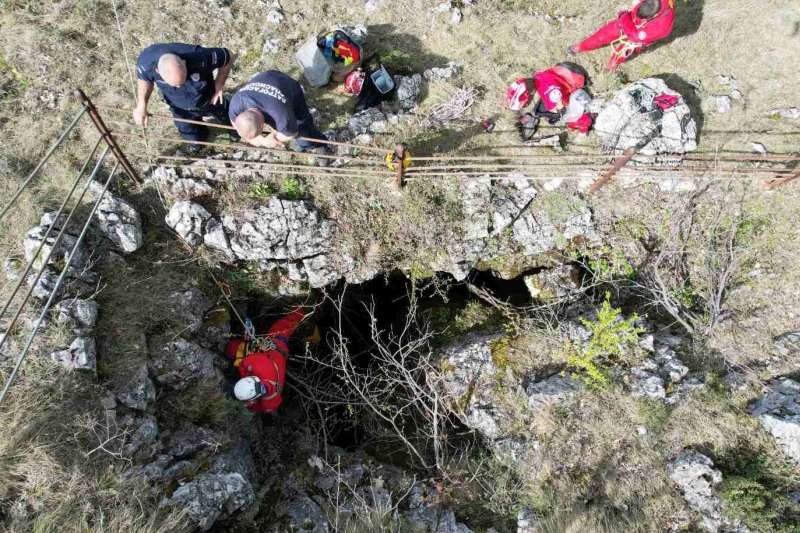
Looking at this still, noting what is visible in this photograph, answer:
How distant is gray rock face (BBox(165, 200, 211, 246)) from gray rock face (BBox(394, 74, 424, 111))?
304cm

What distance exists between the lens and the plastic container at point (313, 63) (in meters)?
5.48

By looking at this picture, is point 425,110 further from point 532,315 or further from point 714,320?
point 714,320

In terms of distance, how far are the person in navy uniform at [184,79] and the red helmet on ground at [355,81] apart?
1667mm

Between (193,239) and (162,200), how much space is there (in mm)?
653

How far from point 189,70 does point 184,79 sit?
298 mm

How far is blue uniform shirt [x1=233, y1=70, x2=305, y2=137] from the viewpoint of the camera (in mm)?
4141

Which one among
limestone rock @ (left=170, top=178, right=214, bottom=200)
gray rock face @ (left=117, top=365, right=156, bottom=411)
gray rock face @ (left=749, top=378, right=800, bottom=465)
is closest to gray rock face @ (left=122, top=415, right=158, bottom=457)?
gray rock face @ (left=117, top=365, right=156, bottom=411)

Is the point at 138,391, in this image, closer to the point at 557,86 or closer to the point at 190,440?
the point at 190,440

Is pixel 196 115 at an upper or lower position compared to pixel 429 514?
upper

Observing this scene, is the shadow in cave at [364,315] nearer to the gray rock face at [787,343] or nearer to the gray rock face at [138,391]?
the gray rock face at [138,391]

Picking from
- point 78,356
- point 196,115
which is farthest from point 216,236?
point 78,356

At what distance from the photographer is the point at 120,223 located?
4.62 meters

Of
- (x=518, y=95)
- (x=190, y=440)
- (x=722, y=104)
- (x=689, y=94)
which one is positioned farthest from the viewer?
(x=689, y=94)

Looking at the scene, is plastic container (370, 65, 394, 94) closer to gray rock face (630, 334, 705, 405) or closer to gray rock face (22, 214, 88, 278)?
gray rock face (22, 214, 88, 278)
